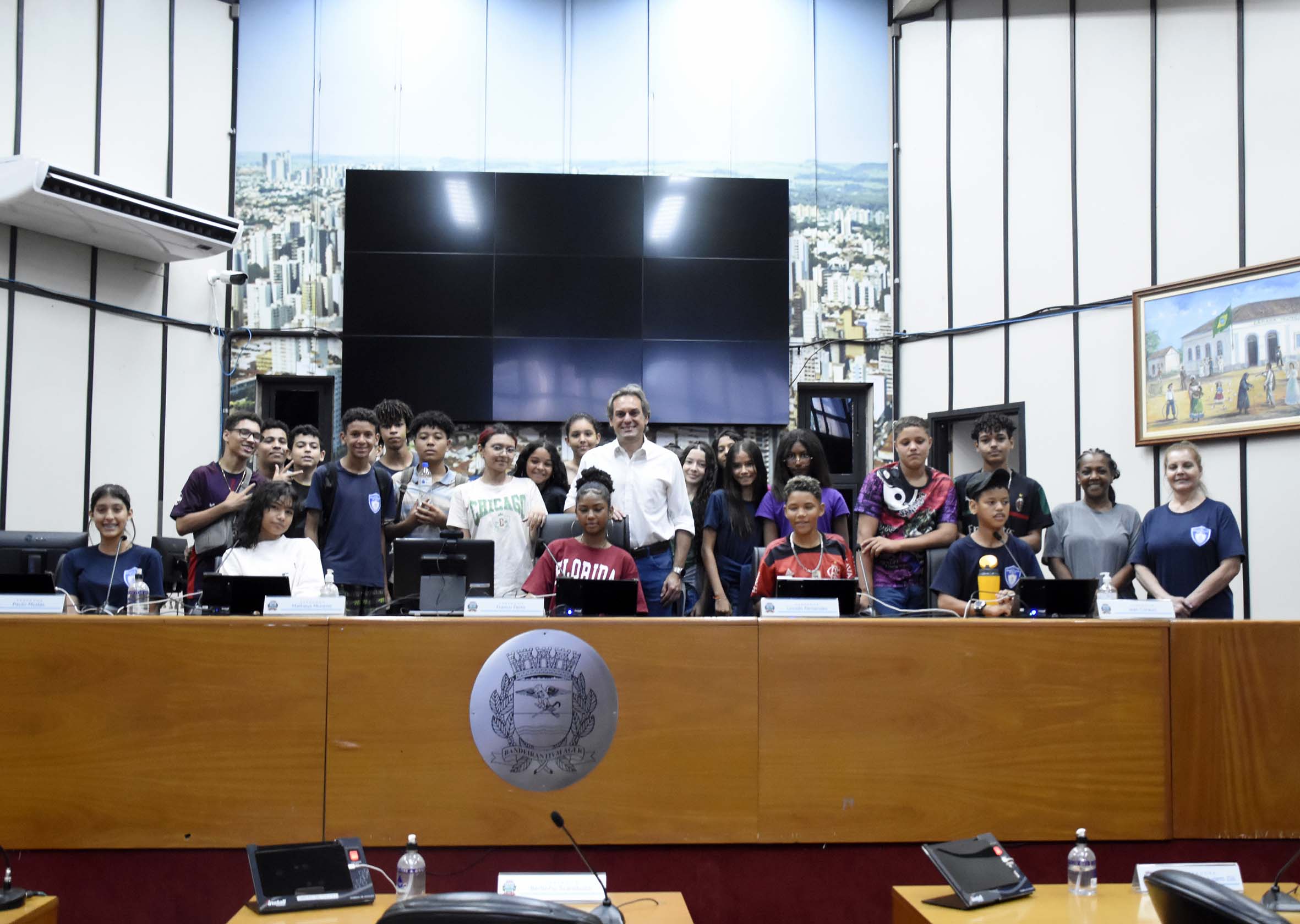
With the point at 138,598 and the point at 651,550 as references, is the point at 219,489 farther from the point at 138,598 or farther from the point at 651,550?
the point at 651,550

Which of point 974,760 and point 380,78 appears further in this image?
point 380,78

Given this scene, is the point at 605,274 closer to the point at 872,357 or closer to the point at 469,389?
the point at 469,389

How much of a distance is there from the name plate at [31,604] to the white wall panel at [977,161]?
18.8 ft

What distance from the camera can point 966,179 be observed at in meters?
6.93

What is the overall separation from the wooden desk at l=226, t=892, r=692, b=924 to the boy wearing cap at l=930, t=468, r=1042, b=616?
61.8 inches

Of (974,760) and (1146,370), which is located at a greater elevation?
(1146,370)

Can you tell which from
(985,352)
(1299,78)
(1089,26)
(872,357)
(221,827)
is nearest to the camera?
(221,827)

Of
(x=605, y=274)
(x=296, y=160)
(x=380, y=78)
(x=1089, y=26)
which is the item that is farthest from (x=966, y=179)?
(x=296, y=160)

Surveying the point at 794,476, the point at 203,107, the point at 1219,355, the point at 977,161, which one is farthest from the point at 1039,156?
the point at 203,107

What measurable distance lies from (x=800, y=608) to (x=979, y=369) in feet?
15.0

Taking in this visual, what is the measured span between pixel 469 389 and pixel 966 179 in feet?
12.0

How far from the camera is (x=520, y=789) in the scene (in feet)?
8.26

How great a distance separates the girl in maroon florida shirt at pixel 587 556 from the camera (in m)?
3.61

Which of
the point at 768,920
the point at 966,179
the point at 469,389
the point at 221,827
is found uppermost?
the point at 966,179
